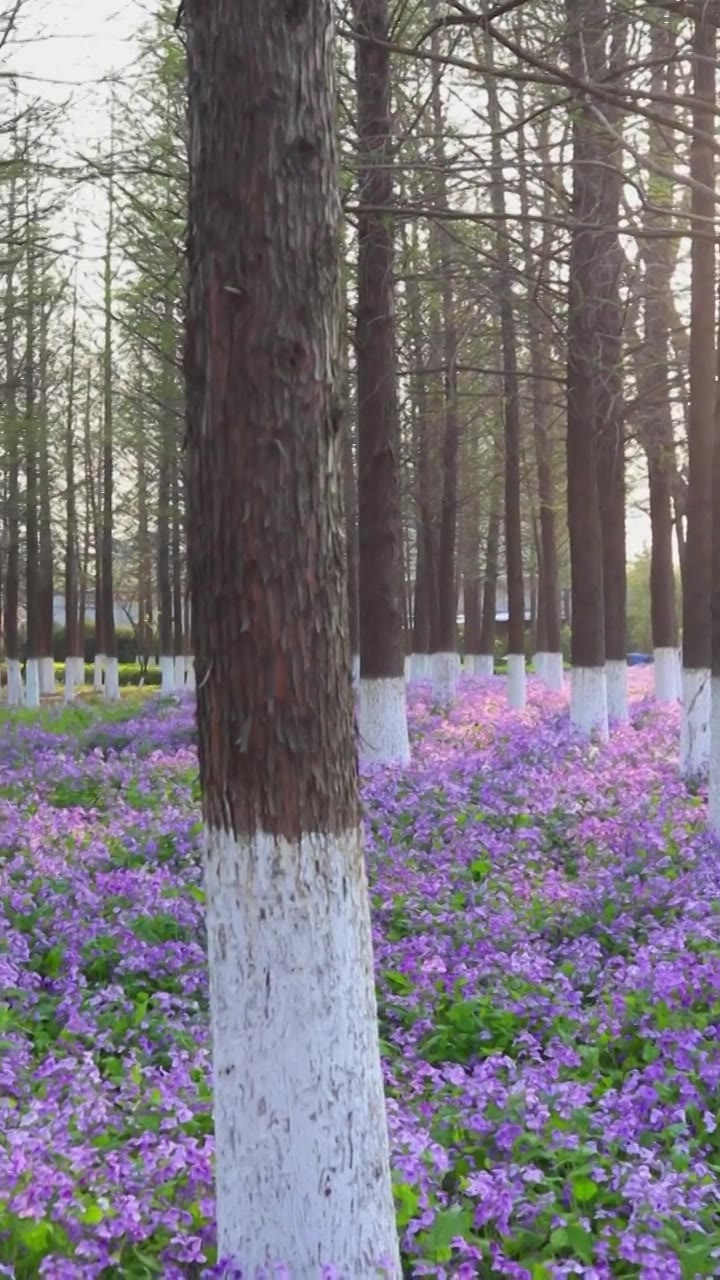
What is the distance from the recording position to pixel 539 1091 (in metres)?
4.78

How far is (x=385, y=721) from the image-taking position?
12.1 meters

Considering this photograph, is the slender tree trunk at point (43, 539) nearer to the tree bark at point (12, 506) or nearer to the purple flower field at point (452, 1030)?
the tree bark at point (12, 506)

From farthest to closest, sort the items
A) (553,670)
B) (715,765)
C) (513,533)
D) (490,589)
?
(490,589) → (553,670) → (513,533) → (715,765)

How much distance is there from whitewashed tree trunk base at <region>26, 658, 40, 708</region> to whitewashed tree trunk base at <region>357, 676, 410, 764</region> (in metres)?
15.2

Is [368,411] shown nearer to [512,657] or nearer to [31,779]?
[31,779]

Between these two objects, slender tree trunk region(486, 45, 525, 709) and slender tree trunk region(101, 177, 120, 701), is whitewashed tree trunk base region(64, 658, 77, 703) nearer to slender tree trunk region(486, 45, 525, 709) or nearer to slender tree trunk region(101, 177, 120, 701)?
slender tree trunk region(101, 177, 120, 701)

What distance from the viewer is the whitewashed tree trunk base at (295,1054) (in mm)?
3193

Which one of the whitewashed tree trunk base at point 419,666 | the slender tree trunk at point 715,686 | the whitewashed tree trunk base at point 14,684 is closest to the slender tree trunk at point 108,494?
the whitewashed tree trunk base at point 14,684

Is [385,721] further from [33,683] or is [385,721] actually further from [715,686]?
[33,683]

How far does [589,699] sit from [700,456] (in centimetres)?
380

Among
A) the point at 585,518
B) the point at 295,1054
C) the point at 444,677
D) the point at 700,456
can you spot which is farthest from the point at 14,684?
the point at 295,1054

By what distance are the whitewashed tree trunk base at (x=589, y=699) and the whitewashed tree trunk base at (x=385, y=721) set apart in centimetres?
291

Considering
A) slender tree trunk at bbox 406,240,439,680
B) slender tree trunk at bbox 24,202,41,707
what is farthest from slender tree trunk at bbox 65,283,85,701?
slender tree trunk at bbox 406,240,439,680

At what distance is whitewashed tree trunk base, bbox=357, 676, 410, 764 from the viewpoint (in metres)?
12.0
